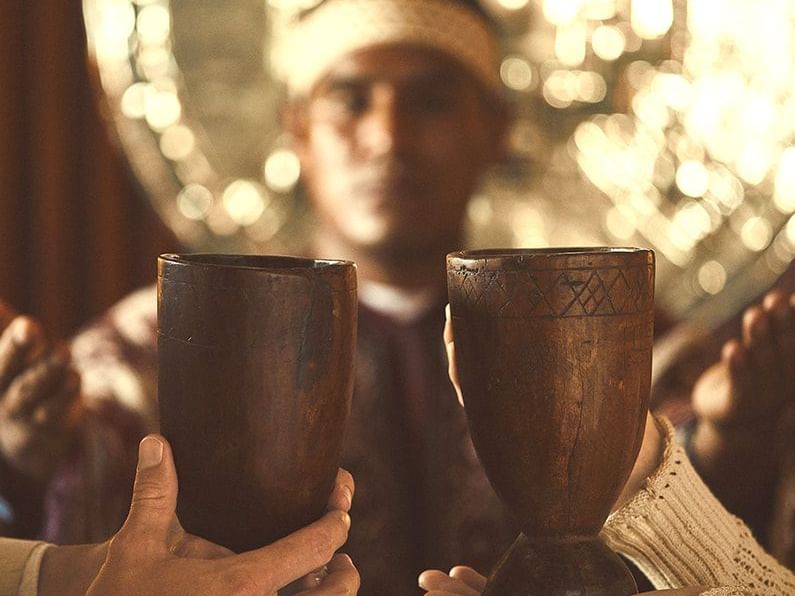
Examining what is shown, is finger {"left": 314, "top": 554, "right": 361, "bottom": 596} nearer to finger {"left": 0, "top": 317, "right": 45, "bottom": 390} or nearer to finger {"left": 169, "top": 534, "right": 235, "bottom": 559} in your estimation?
finger {"left": 169, "top": 534, "right": 235, "bottom": 559}

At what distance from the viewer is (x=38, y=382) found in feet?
2.92

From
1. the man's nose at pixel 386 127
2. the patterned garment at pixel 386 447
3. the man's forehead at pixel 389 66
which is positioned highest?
the man's forehead at pixel 389 66

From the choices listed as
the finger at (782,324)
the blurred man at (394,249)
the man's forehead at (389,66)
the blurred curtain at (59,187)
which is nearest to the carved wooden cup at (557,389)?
the finger at (782,324)

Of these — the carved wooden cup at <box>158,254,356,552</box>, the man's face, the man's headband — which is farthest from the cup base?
the man's headband

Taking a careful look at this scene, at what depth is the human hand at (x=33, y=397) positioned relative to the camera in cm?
85

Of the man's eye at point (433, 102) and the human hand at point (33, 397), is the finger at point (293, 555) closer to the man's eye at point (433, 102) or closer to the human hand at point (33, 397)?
the human hand at point (33, 397)

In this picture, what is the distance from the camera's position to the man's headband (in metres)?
1.39

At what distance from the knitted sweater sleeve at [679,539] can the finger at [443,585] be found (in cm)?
8

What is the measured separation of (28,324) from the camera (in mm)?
828

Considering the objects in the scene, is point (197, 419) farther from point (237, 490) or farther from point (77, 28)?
point (77, 28)

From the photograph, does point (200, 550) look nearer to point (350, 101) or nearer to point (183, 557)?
point (183, 557)

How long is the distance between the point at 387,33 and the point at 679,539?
0.92 meters

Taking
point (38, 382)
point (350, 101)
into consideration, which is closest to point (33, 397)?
point (38, 382)

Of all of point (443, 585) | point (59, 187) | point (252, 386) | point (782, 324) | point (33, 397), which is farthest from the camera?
point (59, 187)
